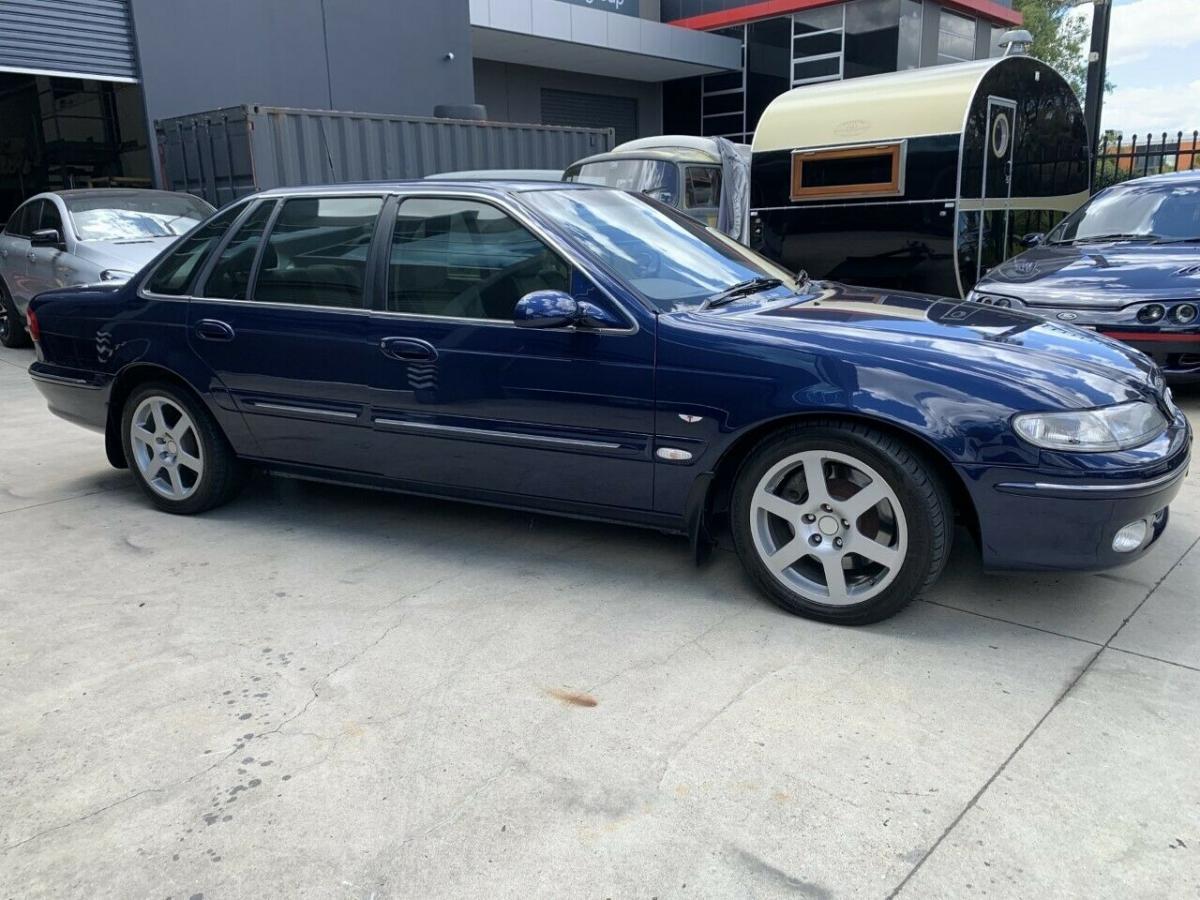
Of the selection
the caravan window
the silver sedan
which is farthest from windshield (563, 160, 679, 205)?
the silver sedan

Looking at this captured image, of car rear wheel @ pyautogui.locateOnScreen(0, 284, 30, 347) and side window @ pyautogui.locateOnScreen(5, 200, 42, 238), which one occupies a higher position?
side window @ pyautogui.locateOnScreen(5, 200, 42, 238)

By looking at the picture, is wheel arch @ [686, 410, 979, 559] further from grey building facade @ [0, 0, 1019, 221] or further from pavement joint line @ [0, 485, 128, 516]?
grey building facade @ [0, 0, 1019, 221]

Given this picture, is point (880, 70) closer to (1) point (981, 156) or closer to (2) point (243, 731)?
(1) point (981, 156)

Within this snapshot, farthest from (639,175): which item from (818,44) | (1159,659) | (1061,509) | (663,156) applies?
(818,44)

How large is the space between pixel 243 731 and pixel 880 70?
23376mm

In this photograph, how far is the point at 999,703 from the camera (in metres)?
2.96

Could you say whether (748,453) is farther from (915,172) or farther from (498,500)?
(915,172)

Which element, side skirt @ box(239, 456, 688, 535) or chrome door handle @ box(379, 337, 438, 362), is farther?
chrome door handle @ box(379, 337, 438, 362)

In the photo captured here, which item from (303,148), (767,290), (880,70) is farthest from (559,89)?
(767,290)

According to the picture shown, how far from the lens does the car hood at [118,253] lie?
916 centimetres

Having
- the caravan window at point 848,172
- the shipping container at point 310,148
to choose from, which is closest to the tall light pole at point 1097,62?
the caravan window at point 848,172

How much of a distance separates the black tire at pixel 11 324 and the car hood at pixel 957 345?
966 cm

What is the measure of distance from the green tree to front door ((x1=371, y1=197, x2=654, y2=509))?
112 feet

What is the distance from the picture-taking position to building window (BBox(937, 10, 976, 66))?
24.6 meters
